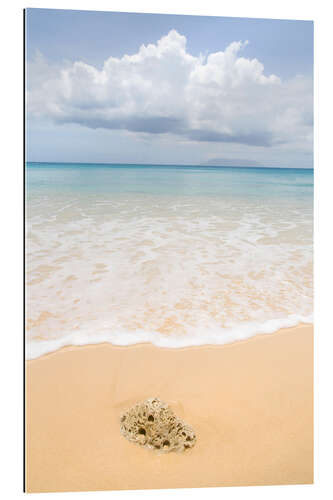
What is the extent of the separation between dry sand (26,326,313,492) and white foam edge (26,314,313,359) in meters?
0.03

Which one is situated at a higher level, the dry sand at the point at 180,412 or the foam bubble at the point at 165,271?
the foam bubble at the point at 165,271

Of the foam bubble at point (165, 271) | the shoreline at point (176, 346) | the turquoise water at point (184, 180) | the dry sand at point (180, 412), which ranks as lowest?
the dry sand at point (180, 412)

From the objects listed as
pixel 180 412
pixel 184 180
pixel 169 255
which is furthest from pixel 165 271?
pixel 180 412

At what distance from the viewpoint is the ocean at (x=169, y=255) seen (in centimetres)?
217

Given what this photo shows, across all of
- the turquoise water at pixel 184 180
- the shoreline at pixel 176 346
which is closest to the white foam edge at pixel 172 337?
the shoreline at pixel 176 346

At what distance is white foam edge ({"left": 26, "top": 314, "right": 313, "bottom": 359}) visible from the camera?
2111 mm

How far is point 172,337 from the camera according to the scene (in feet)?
7.34

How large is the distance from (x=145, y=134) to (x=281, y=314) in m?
1.22

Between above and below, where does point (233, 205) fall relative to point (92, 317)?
above

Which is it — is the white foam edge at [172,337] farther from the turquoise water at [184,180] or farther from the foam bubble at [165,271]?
the turquoise water at [184,180]

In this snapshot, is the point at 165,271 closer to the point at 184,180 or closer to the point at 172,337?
the point at 172,337
